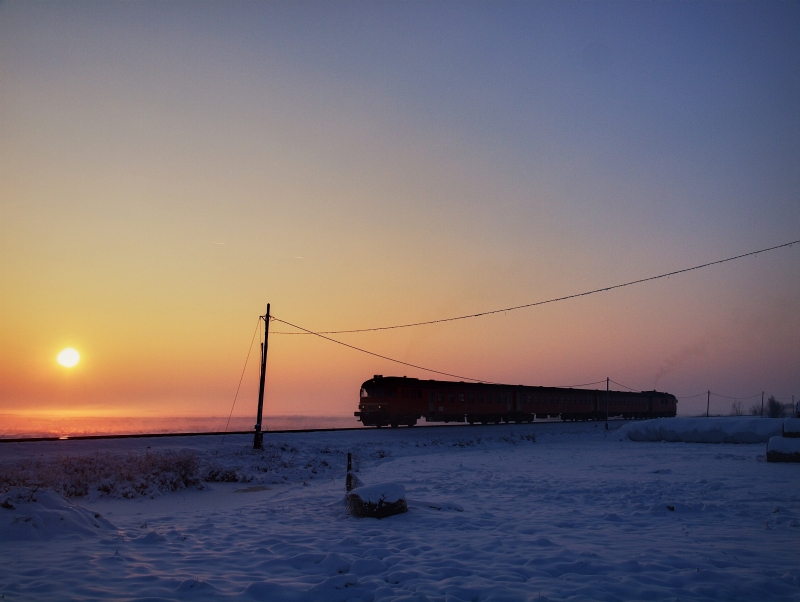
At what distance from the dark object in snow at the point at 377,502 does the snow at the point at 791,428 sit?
19562mm

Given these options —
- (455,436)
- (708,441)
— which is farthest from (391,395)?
(708,441)

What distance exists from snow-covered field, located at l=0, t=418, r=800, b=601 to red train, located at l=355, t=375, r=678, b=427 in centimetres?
1929

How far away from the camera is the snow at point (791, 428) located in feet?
70.6

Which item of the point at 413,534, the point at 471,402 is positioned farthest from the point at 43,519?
the point at 471,402

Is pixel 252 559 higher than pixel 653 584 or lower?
lower

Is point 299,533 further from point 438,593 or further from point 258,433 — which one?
point 258,433

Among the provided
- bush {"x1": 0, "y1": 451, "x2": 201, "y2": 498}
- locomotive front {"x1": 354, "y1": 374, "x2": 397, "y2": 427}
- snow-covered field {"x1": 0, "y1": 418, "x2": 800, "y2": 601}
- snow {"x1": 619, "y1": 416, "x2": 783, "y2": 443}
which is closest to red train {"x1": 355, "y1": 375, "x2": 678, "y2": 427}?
locomotive front {"x1": 354, "y1": 374, "x2": 397, "y2": 427}

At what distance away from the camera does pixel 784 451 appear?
17375 millimetres

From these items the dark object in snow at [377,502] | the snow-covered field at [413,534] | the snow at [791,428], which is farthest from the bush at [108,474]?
the snow at [791,428]

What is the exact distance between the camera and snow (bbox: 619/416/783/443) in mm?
26656

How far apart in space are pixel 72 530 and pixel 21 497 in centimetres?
136

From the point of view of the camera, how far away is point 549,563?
21.6 ft

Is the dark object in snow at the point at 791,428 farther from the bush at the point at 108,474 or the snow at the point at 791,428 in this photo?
the bush at the point at 108,474

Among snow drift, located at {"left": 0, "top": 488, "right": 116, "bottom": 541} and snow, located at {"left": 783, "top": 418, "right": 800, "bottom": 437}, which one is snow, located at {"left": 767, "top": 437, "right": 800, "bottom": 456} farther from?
snow drift, located at {"left": 0, "top": 488, "right": 116, "bottom": 541}
